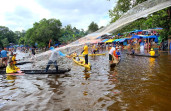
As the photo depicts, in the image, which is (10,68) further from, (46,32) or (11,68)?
(46,32)

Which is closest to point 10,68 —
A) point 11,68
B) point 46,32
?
point 11,68

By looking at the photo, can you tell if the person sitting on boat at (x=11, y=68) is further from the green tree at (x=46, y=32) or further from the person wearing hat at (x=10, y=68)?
the green tree at (x=46, y=32)

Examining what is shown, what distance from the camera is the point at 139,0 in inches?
420

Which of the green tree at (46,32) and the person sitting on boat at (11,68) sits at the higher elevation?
the green tree at (46,32)

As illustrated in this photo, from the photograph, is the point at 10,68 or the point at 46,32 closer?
the point at 10,68

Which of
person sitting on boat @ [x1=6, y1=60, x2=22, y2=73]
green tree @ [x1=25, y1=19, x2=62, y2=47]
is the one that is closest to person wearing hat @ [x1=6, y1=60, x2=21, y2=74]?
person sitting on boat @ [x1=6, y1=60, x2=22, y2=73]

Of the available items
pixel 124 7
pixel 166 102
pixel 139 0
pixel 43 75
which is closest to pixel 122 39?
pixel 124 7

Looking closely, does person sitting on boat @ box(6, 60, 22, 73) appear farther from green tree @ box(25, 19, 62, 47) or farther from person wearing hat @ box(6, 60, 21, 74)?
green tree @ box(25, 19, 62, 47)

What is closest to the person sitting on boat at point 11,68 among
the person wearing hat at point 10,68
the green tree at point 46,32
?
the person wearing hat at point 10,68

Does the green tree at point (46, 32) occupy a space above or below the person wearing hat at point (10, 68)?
above

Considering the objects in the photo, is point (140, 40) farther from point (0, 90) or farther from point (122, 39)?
point (0, 90)

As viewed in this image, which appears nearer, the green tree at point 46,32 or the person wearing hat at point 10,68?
the person wearing hat at point 10,68

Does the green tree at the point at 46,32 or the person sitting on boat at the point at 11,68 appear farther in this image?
the green tree at the point at 46,32

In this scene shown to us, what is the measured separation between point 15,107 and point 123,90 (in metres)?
3.86
